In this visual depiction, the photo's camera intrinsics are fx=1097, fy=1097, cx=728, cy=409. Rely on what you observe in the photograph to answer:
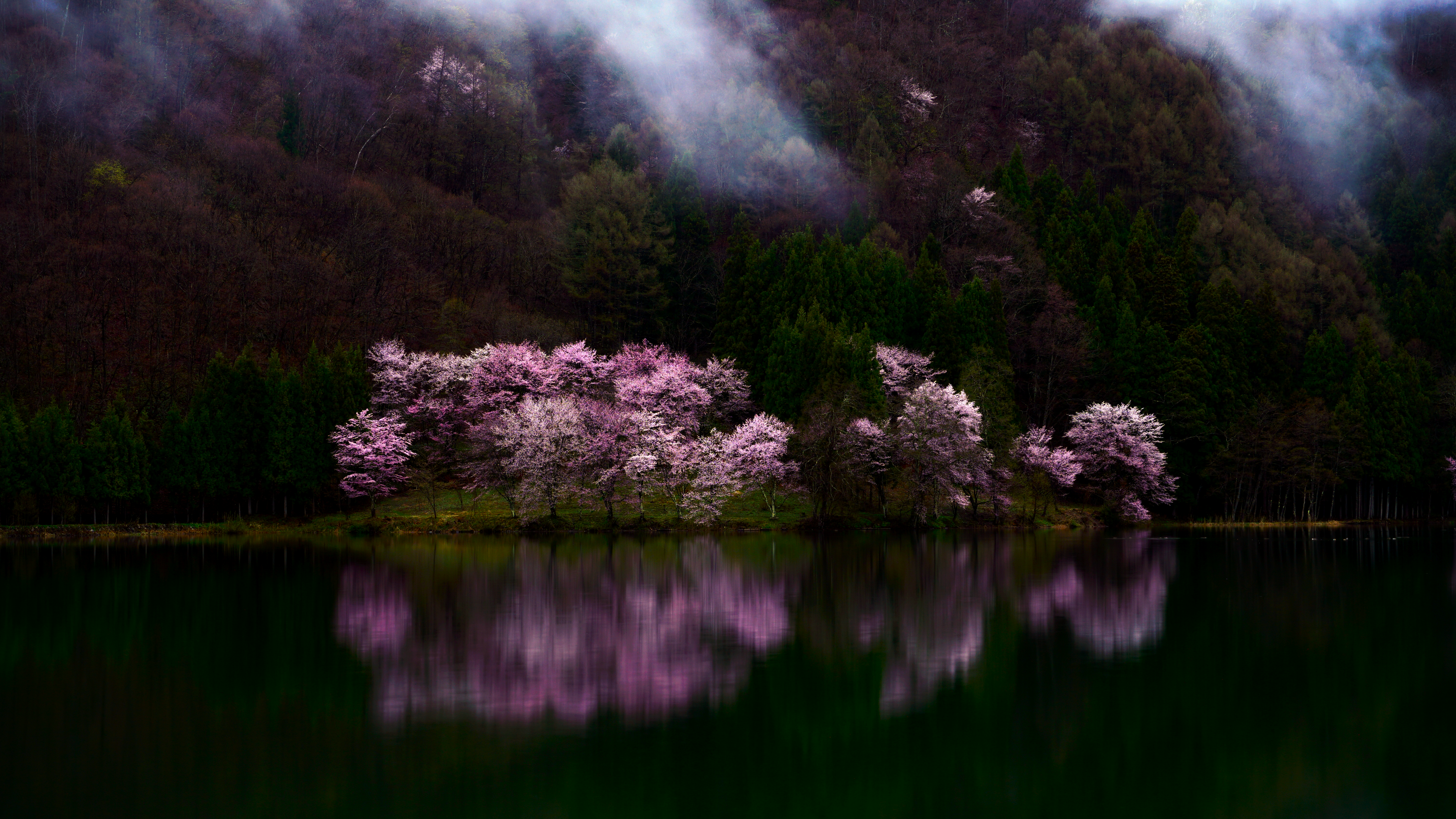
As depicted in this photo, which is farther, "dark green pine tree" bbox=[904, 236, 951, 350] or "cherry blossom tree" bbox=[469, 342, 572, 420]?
"dark green pine tree" bbox=[904, 236, 951, 350]

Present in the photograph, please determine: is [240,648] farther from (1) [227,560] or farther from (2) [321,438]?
(2) [321,438]

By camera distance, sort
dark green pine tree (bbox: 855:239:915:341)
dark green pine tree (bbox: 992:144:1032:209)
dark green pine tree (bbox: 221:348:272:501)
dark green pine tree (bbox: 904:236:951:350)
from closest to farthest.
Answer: dark green pine tree (bbox: 221:348:272:501) → dark green pine tree (bbox: 904:236:951:350) → dark green pine tree (bbox: 855:239:915:341) → dark green pine tree (bbox: 992:144:1032:209)

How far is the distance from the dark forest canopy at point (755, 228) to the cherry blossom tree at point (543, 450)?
12.5 meters

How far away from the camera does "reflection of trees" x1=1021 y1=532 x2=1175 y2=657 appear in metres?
21.6

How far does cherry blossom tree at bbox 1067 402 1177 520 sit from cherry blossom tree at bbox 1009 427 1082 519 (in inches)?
51.0

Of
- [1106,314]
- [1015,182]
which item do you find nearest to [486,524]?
[1106,314]

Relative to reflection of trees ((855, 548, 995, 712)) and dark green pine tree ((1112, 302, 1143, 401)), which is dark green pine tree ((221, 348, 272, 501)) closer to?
reflection of trees ((855, 548, 995, 712))

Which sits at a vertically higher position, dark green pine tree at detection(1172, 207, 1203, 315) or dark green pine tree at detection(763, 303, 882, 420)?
dark green pine tree at detection(1172, 207, 1203, 315)

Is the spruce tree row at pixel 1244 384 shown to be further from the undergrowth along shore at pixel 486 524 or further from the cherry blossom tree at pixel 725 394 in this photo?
the cherry blossom tree at pixel 725 394

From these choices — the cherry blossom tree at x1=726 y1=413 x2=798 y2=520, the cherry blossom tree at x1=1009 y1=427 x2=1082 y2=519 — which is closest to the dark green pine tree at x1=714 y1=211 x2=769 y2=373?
the cherry blossom tree at x1=726 y1=413 x2=798 y2=520

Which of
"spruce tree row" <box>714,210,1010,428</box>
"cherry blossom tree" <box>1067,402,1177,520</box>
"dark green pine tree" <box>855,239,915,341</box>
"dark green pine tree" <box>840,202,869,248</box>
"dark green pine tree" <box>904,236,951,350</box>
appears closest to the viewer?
"spruce tree row" <box>714,210,1010,428</box>

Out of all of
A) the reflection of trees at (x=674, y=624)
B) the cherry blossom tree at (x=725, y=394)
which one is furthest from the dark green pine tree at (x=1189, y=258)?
the reflection of trees at (x=674, y=624)

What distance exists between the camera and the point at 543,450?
59.8 meters

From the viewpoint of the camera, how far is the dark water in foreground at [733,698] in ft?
38.4
